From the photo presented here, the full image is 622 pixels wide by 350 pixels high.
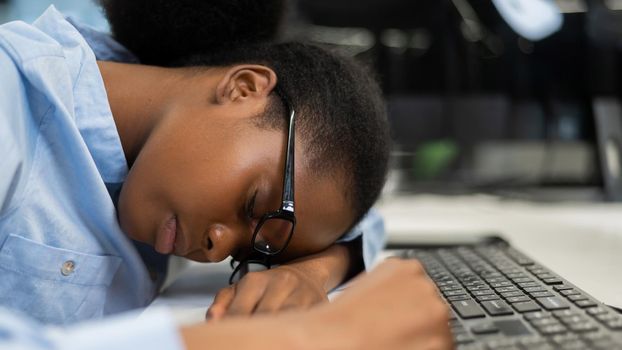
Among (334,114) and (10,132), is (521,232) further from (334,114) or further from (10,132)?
(10,132)

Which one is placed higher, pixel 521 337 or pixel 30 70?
pixel 30 70

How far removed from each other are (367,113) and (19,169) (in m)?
0.35

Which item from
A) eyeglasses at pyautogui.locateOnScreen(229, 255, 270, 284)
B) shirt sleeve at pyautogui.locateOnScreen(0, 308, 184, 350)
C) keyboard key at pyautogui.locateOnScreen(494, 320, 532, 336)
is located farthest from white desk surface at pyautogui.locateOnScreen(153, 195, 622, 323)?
shirt sleeve at pyautogui.locateOnScreen(0, 308, 184, 350)

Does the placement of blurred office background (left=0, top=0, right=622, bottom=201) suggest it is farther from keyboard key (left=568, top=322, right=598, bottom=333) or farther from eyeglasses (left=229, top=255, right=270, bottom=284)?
keyboard key (left=568, top=322, right=598, bottom=333)

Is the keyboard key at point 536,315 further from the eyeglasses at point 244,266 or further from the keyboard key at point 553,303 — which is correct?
the eyeglasses at point 244,266

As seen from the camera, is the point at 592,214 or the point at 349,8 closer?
the point at 592,214

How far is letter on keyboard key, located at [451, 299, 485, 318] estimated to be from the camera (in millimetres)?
410

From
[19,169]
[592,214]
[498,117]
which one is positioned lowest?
[592,214]

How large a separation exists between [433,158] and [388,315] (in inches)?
48.0

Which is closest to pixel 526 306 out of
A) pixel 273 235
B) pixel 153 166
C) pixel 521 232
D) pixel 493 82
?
pixel 273 235

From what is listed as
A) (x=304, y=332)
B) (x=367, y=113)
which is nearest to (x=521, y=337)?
(x=304, y=332)

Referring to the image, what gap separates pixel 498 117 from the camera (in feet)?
4.52

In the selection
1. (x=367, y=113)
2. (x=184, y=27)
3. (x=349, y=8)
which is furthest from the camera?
(x=349, y=8)

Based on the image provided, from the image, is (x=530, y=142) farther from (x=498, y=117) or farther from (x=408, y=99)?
(x=408, y=99)
